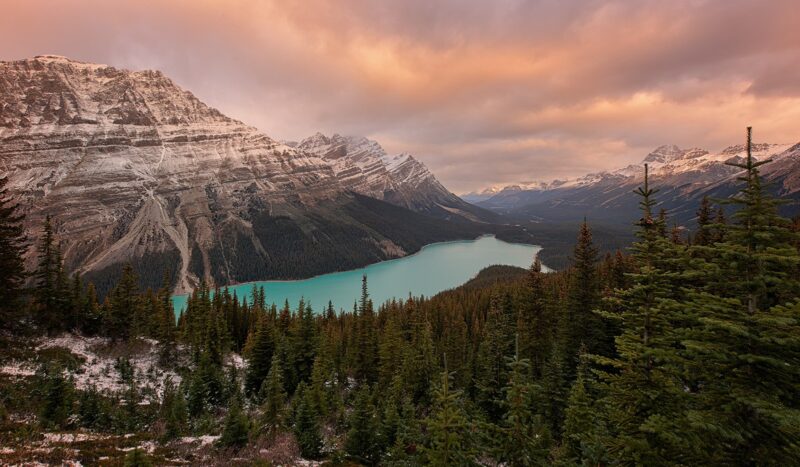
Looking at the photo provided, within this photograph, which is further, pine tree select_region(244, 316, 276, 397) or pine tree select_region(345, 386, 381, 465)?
pine tree select_region(244, 316, 276, 397)

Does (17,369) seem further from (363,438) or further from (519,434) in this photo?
(519,434)

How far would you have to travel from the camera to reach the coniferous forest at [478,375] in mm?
8797

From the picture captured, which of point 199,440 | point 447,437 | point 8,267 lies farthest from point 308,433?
point 8,267

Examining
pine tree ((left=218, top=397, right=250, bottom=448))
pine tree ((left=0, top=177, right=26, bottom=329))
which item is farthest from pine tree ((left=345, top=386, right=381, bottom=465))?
pine tree ((left=0, top=177, right=26, bottom=329))

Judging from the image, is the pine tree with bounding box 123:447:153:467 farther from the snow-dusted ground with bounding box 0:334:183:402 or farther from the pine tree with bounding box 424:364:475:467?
the snow-dusted ground with bounding box 0:334:183:402

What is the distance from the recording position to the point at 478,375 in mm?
43281

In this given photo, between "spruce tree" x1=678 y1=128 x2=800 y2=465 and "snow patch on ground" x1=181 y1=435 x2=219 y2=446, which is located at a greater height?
"spruce tree" x1=678 y1=128 x2=800 y2=465

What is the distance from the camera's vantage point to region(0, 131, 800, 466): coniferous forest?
346 inches

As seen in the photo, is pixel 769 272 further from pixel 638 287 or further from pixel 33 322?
pixel 33 322

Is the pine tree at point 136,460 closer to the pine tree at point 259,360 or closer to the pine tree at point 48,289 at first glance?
the pine tree at point 259,360

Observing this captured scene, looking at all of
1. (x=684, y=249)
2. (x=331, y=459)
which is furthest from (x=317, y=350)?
(x=684, y=249)

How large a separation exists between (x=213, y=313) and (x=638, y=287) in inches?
2494

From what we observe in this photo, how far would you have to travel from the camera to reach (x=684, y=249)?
430 inches

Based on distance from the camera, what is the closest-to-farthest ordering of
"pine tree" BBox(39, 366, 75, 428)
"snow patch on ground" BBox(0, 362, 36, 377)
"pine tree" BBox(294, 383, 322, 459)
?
"pine tree" BBox(39, 366, 75, 428)
"pine tree" BBox(294, 383, 322, 459)
"snow patch on ground" BBox(0, 362, 36, 377)
